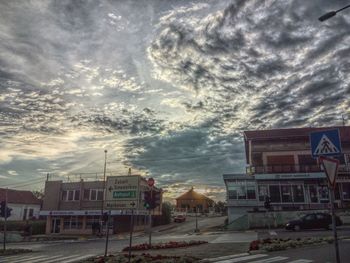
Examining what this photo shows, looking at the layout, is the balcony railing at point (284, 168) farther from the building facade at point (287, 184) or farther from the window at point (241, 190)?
the window at point (241, 190)

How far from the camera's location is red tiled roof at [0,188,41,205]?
66375 millimetres

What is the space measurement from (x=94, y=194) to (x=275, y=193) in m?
26.8

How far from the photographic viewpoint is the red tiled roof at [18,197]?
66.4m

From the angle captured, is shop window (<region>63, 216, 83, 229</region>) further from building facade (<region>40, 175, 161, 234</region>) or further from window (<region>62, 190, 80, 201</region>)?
window (<region>62, 190, 80, 201</region>)

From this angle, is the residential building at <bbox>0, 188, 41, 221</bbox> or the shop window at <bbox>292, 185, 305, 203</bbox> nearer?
the shop window at <bbox>292, 185, 305, 203</bbox>

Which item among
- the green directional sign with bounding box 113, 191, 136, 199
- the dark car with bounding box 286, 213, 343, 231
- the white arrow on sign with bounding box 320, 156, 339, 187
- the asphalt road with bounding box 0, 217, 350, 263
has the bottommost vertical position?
the asphalt road with bounding box 0, 217, 350, 263

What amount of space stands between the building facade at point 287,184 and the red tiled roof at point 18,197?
156ft

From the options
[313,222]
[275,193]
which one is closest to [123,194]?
[313,222]

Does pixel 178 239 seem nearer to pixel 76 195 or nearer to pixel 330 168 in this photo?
pixel 330 168

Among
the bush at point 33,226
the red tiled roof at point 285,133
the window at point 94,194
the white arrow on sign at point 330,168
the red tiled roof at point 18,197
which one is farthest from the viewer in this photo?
the red tiled roof at point 18,197

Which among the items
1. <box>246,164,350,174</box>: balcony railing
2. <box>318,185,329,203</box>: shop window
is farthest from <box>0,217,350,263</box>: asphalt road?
<box>246,164,350,174</box>: balcony railing

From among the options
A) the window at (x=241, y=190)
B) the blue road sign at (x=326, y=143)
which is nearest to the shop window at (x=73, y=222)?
the window at (x=241, y=190)

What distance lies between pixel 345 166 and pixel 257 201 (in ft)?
40.4

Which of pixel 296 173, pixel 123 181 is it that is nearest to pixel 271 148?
pixel 296 173
